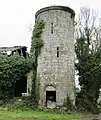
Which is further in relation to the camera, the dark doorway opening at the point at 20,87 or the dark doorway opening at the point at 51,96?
the dark doorway opening at the point at 20,87

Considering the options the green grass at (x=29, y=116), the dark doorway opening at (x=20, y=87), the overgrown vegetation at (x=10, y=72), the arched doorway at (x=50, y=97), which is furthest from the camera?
the dark doorway opening at (x=20, y=87)

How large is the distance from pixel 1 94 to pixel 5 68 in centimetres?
318

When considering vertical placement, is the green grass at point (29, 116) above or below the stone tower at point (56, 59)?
below

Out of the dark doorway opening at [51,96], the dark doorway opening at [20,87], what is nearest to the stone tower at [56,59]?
the dark doorway opening at [51,96]

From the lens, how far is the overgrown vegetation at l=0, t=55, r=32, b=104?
92.4ft

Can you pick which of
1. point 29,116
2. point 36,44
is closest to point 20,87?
point 36,44

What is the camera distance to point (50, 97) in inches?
1023

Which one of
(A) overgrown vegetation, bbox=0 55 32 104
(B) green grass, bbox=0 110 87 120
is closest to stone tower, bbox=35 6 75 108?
(B) green grass, bbox=0 110 87 120

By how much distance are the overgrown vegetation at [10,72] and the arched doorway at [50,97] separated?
5238 mm

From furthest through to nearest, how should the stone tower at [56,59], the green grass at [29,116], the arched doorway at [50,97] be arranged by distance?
the stone tower at [56,59] → the arched doorway at [50,97] → the green grass at [29,116]

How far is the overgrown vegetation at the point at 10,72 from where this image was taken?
2816 centimetres

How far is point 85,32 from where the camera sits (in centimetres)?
3462

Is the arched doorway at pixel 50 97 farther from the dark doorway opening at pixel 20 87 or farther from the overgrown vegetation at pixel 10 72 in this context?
the dark doorway opening at pixel 20 87

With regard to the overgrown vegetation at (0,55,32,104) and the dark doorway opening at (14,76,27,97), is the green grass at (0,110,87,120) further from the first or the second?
the dark doorway opening at (14,76,27,97)
